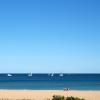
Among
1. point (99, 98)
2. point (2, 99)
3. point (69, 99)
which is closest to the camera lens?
point (69, 99)

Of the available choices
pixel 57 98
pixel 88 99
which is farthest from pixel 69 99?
pixel 88 99

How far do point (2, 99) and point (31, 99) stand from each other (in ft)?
10.2

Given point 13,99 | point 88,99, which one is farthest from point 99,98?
point 13,99

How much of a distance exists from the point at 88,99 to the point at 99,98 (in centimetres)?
201

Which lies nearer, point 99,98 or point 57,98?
point 57,98

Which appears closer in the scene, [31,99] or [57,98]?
[57,98]

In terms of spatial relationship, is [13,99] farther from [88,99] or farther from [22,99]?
[88,99]

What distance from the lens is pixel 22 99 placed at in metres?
37.0

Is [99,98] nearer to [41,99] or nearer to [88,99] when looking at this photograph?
[88,99]

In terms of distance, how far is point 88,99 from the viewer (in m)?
37.7

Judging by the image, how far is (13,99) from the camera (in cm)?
3722

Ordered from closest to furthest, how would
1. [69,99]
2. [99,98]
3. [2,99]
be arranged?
[69,99] < [2,99] < [99,98]

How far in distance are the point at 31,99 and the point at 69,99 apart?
6.12 meters

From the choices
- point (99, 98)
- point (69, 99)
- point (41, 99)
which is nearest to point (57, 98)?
point (69, 99)
